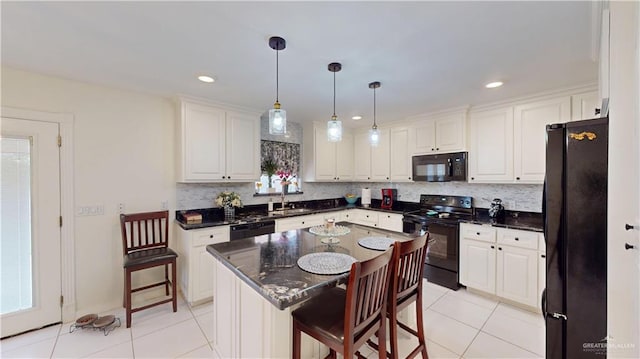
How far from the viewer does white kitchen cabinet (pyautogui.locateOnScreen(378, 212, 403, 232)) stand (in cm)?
386

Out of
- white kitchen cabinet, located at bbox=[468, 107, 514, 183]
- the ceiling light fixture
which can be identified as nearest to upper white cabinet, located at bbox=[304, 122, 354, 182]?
white kitchen cabinet, located at bbox=[468, 107, 514, 183]

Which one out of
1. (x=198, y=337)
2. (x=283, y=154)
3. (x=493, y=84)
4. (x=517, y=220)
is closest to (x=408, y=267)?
(x=198, y=337)

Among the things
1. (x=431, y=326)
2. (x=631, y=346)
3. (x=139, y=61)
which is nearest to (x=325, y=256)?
(x=631, y=346)

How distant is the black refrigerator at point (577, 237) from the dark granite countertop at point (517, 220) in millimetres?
1579

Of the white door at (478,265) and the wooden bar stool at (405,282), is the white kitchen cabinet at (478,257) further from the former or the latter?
the wooden bar stool at (405,282)

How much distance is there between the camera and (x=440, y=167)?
360cm

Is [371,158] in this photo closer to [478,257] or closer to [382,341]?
[478,257]

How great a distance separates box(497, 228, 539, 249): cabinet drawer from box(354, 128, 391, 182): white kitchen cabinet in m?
1.81

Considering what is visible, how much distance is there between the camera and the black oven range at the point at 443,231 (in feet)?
10.7

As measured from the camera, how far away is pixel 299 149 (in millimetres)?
4520

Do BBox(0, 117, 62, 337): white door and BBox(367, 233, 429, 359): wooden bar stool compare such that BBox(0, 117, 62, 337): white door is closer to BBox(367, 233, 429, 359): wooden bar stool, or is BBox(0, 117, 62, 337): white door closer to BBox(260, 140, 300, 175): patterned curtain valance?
BBox(260, 140, 300, 175): patterned curtain valance

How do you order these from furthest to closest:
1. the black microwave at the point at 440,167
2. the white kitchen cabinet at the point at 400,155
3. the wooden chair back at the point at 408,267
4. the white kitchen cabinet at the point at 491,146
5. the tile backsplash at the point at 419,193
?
the white kitchen cabinet at the point at 400,155
the black microwave at the point at 440,167
the tile backsplash at the point at 419,193
the white kitchen cabinet at the point at 491,146
the wooden chair back at the point at 408,267

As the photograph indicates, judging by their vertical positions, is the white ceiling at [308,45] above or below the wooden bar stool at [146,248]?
above

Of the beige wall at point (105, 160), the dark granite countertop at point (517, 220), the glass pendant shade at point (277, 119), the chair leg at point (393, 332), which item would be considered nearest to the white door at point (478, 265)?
the dark granite countertop at point (517, 220)
